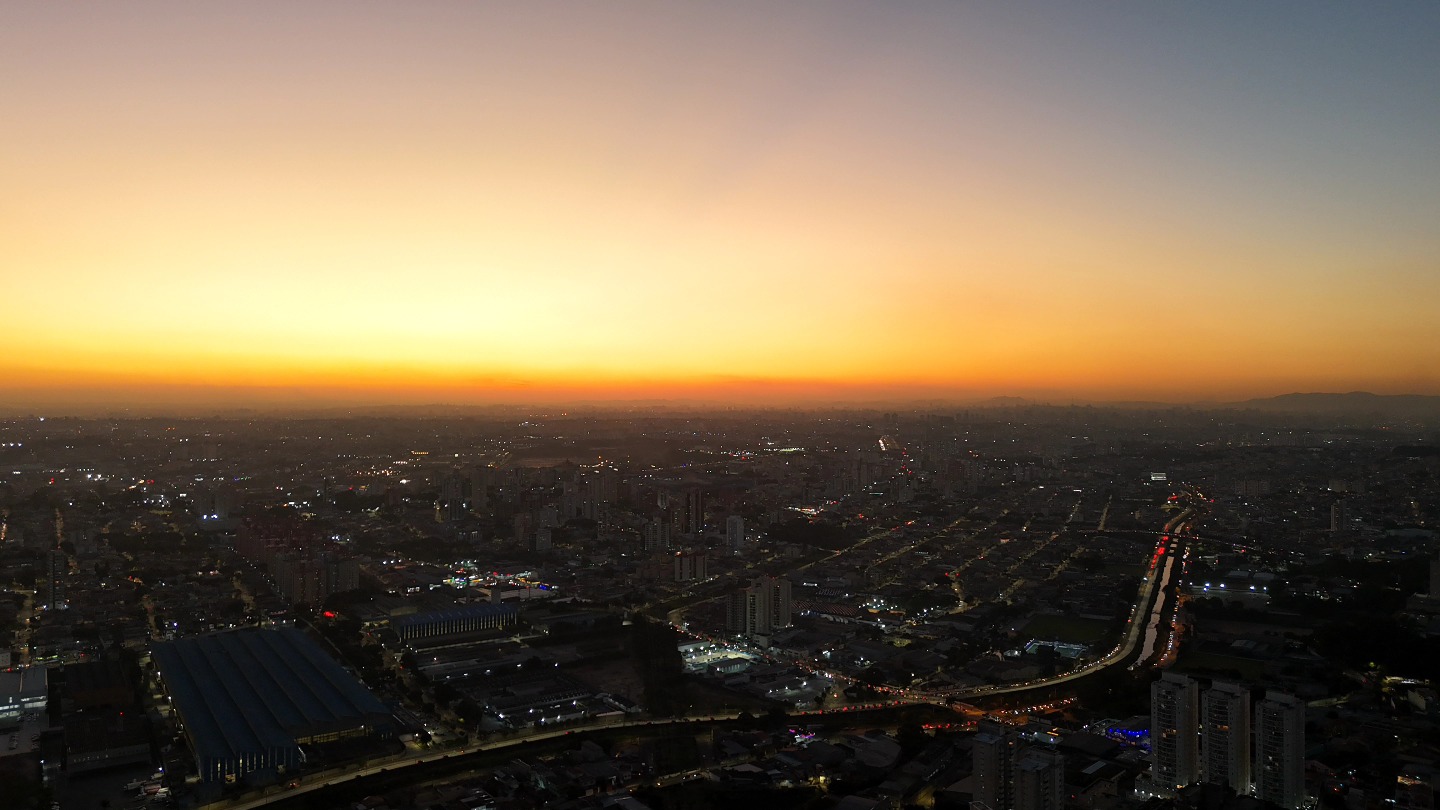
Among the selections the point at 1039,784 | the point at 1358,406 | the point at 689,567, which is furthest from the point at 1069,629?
the point at 1358,406

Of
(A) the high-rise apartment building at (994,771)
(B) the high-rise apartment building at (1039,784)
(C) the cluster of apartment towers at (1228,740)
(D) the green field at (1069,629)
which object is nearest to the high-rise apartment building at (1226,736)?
(C) the cluster of apartment towers at (1228,740)

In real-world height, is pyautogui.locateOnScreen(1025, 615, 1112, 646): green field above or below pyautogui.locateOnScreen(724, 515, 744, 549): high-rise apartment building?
below

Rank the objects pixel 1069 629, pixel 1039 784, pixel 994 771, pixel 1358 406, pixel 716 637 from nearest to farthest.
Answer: pixel 1039 784 < pixel 994 771 < pixel 716 637 < pixel 1069 629 < pixel 1358 406

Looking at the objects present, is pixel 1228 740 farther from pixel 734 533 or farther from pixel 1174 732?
pixel 734 533

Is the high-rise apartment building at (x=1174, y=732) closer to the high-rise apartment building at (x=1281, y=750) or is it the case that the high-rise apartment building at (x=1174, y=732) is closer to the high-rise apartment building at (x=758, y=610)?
the high-rise apartment building at (x=1281, y=750)

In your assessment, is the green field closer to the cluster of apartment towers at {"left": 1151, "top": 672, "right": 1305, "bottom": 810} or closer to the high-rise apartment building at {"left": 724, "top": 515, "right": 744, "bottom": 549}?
the cluster of apartment towers at {"left": 1151, "top": 672, "right": 1305, "bottom": 810}

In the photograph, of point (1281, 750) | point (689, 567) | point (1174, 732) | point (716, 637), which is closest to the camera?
point (1281, 750)

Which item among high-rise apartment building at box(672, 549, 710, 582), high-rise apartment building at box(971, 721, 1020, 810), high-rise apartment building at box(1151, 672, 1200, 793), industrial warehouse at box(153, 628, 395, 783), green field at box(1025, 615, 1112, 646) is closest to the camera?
high-rise apartment building at box(971, 721, 1020, 810)

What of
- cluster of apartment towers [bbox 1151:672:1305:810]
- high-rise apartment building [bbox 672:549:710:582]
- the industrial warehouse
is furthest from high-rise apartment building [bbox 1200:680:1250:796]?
high-rise apartment building [bbox 672:549:710:582]

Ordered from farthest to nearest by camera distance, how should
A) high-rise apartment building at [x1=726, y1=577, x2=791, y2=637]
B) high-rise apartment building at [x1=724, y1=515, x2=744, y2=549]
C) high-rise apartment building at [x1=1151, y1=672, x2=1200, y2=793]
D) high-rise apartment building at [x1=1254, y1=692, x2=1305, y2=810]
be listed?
high-rise apartment building at [x1=724, y1=515, x2=744, y2=549] < high-rise apartment building at [x1=726, y1=577, x2=791, y2=637] < high-rise apartment building at [x1=1151, y1=672, x2=1200, y2=793] < high-rise apartment building at [x1=1254, y1=692, x2=1305, y2=810]
